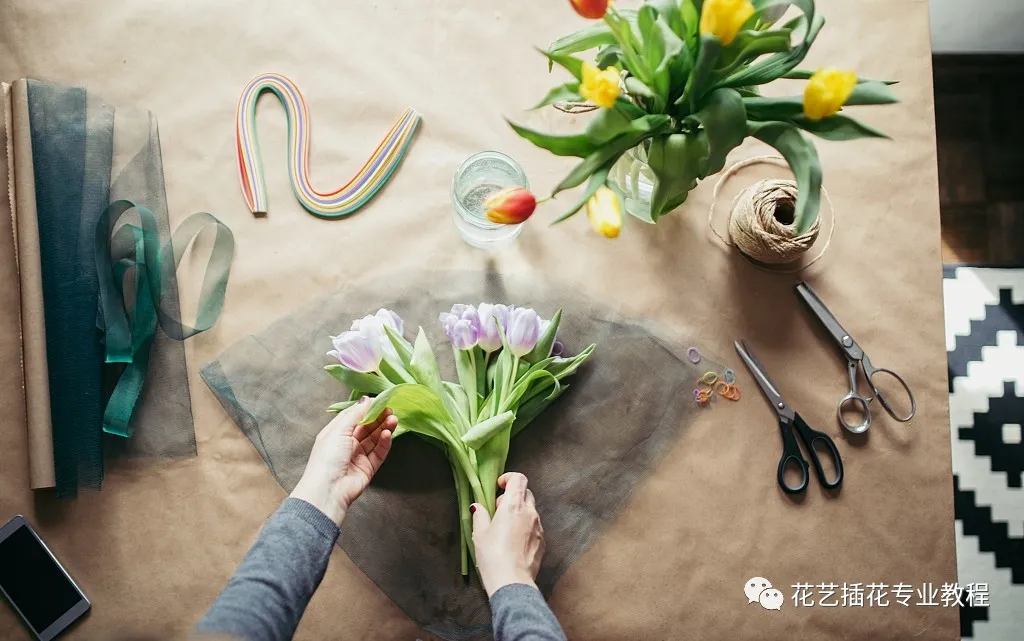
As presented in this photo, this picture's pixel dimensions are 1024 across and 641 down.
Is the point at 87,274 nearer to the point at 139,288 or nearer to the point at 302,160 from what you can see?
the point at 139,288

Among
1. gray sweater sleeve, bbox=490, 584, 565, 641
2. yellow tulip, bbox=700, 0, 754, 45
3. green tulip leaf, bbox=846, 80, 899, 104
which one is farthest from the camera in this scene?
gray sweater sleeve, bbox=490, 584, 565, 641

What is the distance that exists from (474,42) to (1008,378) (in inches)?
39.7

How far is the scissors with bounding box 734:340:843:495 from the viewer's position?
92 cm

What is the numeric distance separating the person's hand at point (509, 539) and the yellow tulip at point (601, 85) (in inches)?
19.0

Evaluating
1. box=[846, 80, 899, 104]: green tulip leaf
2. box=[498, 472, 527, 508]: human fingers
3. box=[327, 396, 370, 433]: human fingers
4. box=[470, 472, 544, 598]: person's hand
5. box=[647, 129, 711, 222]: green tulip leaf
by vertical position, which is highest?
box=[846, 80, 899, 104]: green tulip leaf

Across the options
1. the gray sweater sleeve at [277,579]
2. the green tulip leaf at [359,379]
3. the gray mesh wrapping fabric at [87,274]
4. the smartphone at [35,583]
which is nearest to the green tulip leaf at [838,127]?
the green tulip leaf at [359,379]

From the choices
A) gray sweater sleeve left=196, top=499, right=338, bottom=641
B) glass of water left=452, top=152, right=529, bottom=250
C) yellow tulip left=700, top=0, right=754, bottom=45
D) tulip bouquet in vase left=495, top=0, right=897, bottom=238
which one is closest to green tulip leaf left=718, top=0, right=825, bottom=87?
tulip bouquet in vase left=495, top=0, right=897, bottom=238

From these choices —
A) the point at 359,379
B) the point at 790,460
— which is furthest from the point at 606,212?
the point at 790,460

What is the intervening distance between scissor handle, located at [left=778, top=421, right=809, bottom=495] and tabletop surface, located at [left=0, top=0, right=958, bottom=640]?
13 millimetres

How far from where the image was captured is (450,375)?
93cm

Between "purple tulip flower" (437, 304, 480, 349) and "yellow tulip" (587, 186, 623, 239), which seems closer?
"yellow tulip" (587, 186, 623, 239)

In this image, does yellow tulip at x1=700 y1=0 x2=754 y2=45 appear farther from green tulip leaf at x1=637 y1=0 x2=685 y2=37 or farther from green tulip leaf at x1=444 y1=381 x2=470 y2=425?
green tulip leaf at x1=444 y1=381 x2=470 y2=425

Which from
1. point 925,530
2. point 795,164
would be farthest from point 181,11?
point 925,530

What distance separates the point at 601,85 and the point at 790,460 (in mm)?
581
